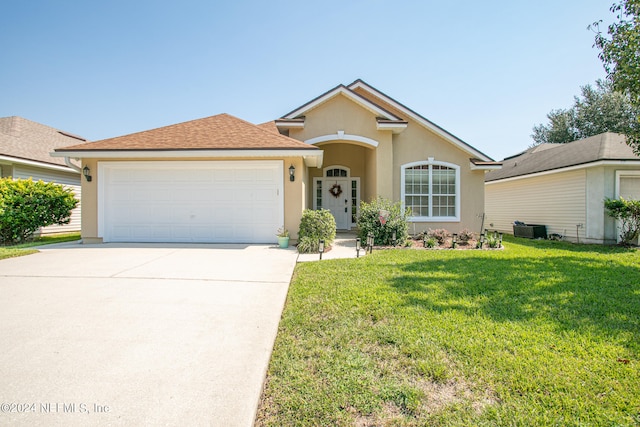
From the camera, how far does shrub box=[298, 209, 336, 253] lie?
846 cm

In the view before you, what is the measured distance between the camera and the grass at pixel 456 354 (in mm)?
2137

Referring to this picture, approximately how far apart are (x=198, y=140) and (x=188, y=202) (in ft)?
6.52

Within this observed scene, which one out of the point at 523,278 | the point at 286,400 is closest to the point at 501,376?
the point at 286,400

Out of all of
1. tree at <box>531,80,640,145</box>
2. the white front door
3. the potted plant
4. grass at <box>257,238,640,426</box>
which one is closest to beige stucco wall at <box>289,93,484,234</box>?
the white front door

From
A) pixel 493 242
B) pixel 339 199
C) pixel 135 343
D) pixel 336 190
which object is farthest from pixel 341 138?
pixel 135 343

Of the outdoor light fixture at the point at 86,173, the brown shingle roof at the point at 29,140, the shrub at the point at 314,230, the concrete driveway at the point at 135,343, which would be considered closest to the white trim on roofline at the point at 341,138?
the shrub at the point at 314,230

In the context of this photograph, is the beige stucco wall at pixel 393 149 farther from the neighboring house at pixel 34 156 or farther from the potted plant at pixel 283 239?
the neighboring house at pixel 34 156

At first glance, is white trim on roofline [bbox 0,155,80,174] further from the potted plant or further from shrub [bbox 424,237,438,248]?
shrub [bbox 424,237,438,248]

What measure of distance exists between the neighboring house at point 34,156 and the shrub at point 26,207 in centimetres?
118

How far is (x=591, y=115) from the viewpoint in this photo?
29.1 m

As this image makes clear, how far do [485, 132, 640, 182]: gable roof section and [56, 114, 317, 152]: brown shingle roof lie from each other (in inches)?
408

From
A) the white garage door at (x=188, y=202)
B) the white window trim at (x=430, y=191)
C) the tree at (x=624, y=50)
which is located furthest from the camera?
the white window trim at (x=430, y=191)

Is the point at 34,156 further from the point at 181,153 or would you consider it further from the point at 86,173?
the point at 181,153

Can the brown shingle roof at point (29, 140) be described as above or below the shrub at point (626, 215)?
above
